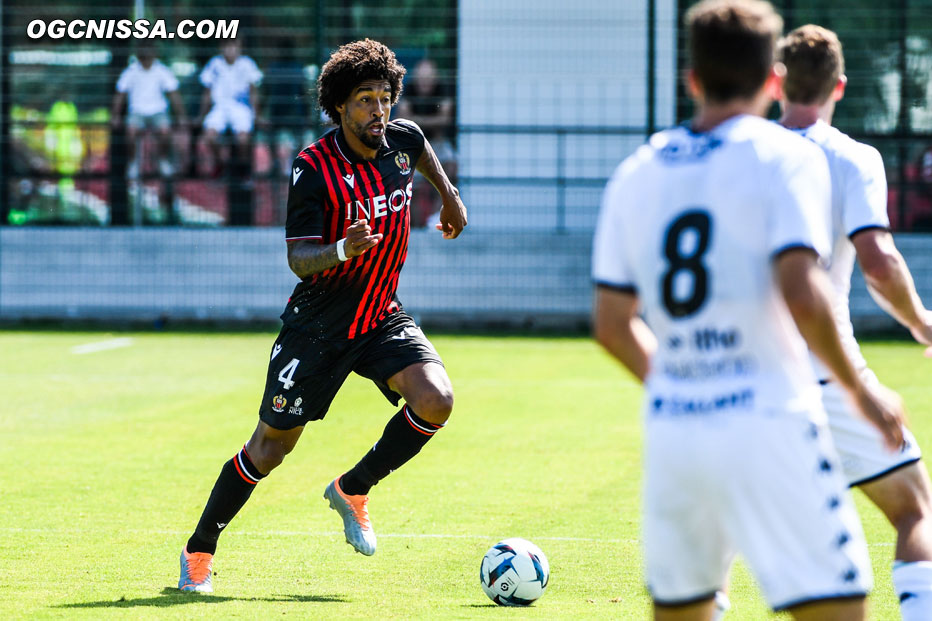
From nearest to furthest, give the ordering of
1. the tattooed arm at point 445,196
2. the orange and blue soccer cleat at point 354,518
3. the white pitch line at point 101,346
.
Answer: the orange and blue soccer cleat at point 354,518 < the tattooed arm at point 445,196 < the white pitch line at point 101,346

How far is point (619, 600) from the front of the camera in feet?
17.1

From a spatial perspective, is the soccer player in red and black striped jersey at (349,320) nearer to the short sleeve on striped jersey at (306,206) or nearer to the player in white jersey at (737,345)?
the short sleeve on striped jersey at (306,206)

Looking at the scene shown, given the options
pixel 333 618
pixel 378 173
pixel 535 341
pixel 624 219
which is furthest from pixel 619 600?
pixel 535 341

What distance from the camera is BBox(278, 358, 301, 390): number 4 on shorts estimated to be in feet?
18.6

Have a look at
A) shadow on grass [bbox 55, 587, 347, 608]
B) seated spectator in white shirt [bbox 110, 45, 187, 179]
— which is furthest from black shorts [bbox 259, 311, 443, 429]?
seated spectator in white shirt [bbox 110, 45, 187, 179]

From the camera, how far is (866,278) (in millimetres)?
4016

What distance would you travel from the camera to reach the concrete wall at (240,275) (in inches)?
699

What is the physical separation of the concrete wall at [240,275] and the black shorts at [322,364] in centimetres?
1165

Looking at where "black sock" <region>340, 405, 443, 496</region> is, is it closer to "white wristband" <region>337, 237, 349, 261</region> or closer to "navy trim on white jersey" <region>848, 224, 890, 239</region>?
"white wristband" <region>337, 237, 349, 261</region>

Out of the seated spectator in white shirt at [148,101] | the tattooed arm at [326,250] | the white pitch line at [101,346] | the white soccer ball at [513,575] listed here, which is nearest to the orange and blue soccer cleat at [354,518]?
the white soccer ball at [513,575]

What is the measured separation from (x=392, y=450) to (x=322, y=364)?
0.47 m

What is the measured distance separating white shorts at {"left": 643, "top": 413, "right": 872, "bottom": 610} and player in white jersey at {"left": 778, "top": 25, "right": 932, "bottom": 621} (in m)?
1.08

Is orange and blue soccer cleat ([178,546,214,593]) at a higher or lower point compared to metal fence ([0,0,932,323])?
lower

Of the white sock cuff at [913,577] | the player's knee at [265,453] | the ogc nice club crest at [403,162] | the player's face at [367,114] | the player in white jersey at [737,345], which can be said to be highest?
the player's face at [367,114]
